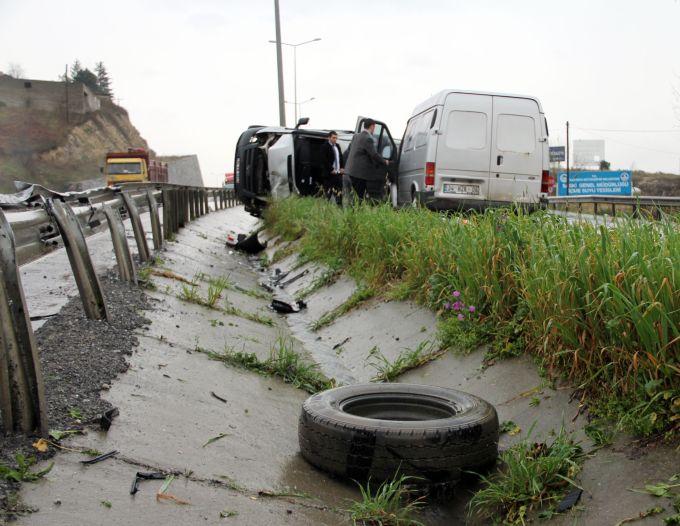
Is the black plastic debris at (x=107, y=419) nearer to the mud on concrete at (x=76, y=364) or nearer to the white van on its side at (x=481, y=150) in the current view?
the mud on concrete at (x=76, y=364)

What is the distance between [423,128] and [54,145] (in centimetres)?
8418

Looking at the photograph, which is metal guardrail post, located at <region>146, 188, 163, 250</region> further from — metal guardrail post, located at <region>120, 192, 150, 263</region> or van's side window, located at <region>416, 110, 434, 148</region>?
van's side window, located at <region>416, 110, 434, 148</region>

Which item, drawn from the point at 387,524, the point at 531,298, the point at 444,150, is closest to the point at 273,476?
the point at 387,524

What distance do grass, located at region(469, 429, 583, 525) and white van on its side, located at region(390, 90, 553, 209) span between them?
30.7 ft

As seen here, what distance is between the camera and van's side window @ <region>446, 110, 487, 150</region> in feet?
42.5

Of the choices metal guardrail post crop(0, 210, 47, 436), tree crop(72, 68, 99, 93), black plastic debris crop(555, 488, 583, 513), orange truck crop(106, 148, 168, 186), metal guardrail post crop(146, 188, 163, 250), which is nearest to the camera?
black plastic debris crop(555, 488, 583, 513)

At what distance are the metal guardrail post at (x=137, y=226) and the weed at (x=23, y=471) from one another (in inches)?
256

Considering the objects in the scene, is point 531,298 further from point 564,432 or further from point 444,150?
point 444,150

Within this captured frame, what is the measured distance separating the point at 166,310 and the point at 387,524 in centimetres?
420

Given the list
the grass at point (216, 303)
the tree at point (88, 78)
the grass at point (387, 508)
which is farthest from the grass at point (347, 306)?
the tree at point (88, 78)

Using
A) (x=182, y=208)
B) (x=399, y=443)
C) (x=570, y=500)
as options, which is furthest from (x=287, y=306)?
(x=182, y=208)

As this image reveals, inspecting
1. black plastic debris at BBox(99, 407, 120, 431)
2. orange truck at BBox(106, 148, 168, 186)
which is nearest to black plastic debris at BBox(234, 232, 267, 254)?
black plastic debris at BBox(99, 407, 120, 431)

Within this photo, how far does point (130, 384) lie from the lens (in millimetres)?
4605

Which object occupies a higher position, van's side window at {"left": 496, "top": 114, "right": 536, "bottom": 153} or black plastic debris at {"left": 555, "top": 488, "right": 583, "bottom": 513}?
van's side window at {"left": 496, "top": 114, "right": 536, "bottom": 153}
